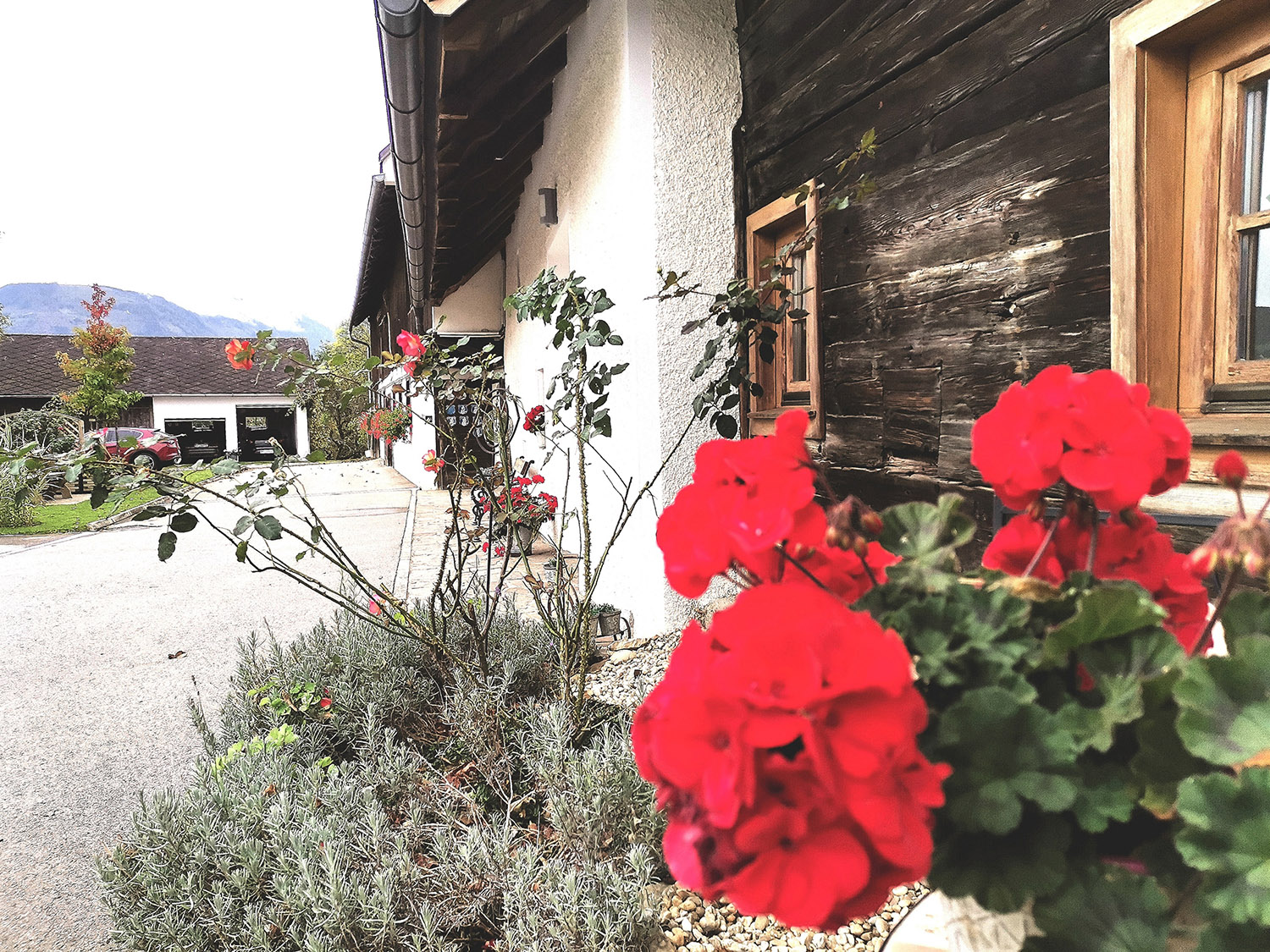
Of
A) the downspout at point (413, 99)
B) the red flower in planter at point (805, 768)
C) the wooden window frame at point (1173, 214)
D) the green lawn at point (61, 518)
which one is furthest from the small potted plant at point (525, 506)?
the green lawn at point (61, 518)

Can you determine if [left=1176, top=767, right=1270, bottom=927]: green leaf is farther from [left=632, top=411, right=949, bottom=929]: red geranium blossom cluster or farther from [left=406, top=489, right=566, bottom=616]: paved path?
[left=406, top=489, right=566, bottom=616]: paved path

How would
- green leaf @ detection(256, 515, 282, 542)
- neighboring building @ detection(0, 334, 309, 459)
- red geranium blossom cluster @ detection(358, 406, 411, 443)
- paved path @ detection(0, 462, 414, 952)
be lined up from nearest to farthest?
1. green leaf @ detection(256, 515, 282, 542)
2. paved path @ detection(0, 462, 414, 952)
3. red geranium blossom cluster @ detection(358, 406, 411, 443)
4. neighboring building @ detection(0, 334, 309, 459)

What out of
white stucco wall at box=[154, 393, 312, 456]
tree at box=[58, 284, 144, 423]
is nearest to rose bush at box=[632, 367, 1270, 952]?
tree at box=[58, 284, 144, 423]

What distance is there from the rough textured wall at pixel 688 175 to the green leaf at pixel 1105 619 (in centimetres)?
275

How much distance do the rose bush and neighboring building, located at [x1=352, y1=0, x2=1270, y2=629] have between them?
0.83ft

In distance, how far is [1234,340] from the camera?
4.71ft

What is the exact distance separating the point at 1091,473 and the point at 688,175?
119 inches

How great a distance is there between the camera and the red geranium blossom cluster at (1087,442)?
50cm

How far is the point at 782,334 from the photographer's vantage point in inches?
126

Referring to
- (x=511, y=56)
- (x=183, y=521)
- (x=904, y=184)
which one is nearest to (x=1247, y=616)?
(x=904, y=184)

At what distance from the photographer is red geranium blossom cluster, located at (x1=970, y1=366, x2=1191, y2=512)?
1.64ft

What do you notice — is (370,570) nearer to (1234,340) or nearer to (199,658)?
(199,658)

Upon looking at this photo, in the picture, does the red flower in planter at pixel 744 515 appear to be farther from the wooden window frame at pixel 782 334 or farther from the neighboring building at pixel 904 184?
the wooden window frame at pixel 782 334

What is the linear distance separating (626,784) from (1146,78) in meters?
1.97
